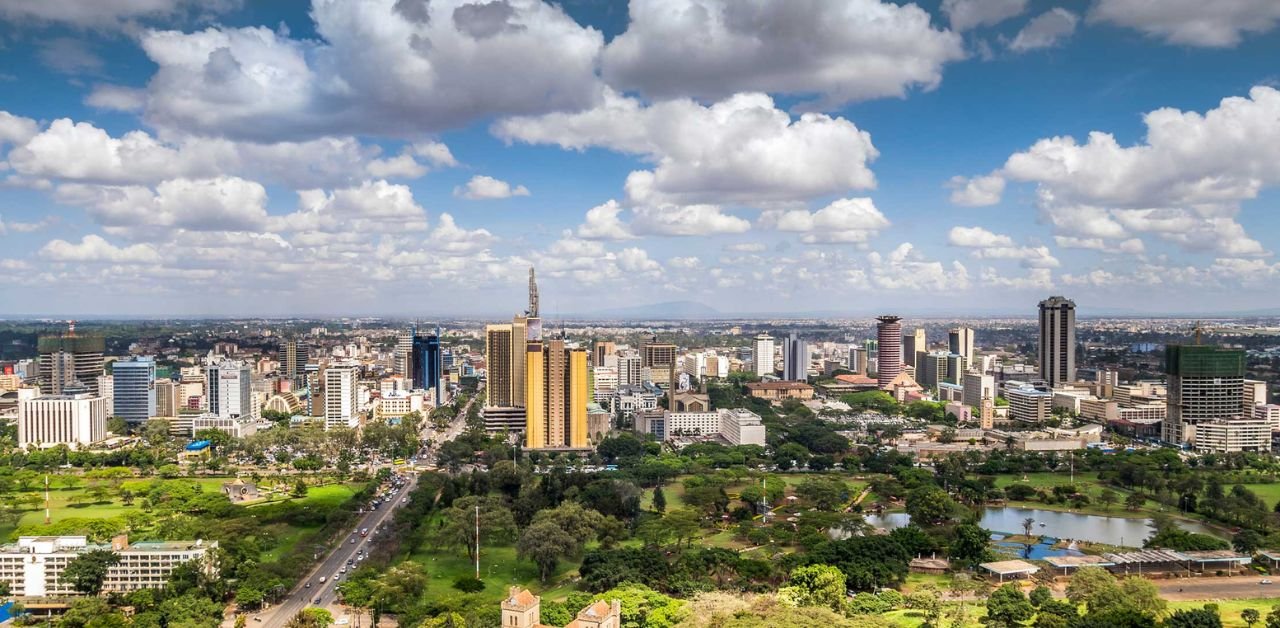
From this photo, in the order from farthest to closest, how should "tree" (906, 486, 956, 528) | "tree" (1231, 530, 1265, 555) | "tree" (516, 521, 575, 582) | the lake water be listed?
the lake water, "tree" (906, 486, 956, 528), "tree" (1231, 530, 1265, 555), "tree" (516, 521, 575, 582)

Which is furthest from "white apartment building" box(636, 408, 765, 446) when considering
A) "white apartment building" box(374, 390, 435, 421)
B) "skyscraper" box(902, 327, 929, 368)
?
"skyscraper" box(902, 327, 929, 368)

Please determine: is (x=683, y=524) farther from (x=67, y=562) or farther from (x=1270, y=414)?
(x=1270, y=414)

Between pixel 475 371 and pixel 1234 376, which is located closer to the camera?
pixel 1234 376

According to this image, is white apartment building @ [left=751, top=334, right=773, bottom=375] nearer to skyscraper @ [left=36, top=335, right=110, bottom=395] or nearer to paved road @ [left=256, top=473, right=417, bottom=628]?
skyscraper @ [left=36, top=335, right=110, bottom=395]

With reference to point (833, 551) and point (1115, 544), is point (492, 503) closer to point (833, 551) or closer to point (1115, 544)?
point (833, 551)

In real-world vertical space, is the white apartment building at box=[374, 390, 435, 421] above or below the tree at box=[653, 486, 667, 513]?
above

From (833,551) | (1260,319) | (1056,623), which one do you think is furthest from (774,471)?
(1260,319)

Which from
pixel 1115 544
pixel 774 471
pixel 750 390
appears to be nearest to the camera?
pixel 1115 544
